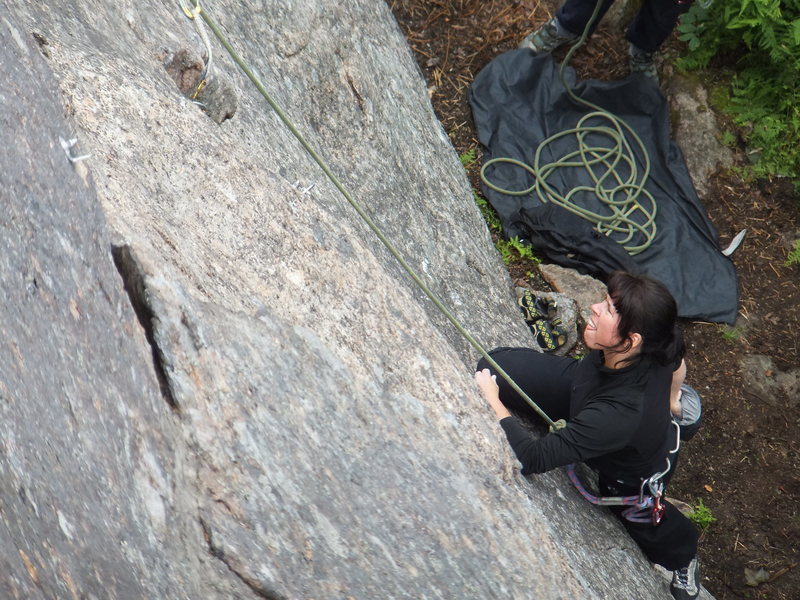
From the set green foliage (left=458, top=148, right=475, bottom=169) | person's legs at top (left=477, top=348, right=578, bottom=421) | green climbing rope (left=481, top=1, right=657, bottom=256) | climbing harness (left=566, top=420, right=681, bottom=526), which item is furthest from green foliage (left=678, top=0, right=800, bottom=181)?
A: person's legs at top (left=477, top=348, right=578, bottom=421)

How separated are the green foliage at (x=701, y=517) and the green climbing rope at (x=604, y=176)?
1879 mm

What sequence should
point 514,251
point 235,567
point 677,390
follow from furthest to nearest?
point 514,251 < point 677,390 < point 235,567

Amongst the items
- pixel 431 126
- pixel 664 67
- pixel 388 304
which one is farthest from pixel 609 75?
pixel 388 304

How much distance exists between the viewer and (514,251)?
5246 mm

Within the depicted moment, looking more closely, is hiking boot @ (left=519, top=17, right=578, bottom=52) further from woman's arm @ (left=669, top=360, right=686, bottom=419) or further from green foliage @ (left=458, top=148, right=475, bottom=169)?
woman's arm @ (left=669, top=360, right=686, bottom=419)

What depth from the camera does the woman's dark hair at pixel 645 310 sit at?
258cm

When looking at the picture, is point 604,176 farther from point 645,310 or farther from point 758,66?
point 645,310

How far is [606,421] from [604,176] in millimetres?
3336

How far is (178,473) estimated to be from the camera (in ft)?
6.08

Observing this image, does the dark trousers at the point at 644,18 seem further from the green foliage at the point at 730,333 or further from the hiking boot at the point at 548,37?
the green foliage at the point at 730,333

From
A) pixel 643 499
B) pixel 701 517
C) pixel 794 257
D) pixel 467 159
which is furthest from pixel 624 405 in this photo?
pixel 794 257

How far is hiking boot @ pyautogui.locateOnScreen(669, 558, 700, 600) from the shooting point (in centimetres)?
334

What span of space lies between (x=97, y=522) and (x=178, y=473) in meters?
0.22

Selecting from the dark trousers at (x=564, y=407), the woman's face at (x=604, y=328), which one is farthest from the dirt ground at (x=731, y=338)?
the woman's face at (x=604, y=328)
